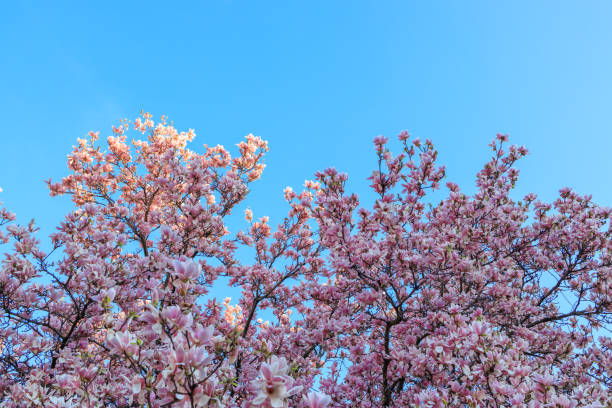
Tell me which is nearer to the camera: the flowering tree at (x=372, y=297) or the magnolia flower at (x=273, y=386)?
the magnolia flower at (x=273, y=386)

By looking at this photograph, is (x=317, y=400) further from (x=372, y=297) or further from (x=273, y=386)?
(x=372, y=297)

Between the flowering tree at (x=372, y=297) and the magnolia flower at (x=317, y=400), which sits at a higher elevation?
the flowering tree at (x=372, y=297)

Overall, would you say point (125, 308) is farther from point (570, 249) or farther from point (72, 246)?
point (570, 249)

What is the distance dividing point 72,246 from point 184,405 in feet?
13.8

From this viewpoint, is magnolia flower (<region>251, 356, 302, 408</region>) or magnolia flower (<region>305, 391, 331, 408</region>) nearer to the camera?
magnolia flower (<region>251, 356, 302, 408</region>)

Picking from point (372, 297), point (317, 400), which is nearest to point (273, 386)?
point (317, 400)

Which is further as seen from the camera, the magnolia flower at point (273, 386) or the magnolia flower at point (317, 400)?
the magnolia flower at point (317, 400)

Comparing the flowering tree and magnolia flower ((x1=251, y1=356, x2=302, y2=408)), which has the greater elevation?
the flowering tree

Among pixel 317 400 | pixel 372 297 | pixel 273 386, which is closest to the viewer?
pixel 273 386

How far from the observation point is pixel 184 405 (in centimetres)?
215

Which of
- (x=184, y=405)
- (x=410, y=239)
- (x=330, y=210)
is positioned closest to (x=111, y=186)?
(x=330, y=210)

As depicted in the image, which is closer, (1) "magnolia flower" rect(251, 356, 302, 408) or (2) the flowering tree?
(1) "magnolia flower" rect(251, 356, 302, 408)

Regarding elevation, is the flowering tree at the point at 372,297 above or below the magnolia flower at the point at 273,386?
above

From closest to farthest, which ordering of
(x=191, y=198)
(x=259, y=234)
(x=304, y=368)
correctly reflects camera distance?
(x=304, y=368) → (x=191, y=198) → (x=259, y=234)
